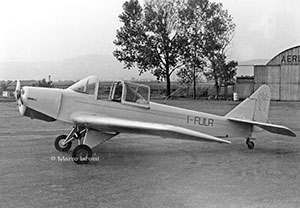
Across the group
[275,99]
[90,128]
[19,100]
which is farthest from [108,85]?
[275,99]

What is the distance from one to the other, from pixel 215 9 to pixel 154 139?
29.4 feet

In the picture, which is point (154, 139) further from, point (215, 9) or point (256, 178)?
point (215, 9)

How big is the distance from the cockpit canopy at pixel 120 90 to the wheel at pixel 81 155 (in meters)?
1.28

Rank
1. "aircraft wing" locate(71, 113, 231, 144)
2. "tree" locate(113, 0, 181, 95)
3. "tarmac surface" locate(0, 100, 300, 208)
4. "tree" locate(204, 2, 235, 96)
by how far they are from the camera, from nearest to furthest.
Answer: "tarmac surface" locate(0, 100, 300, 208), "aircraft wing" locate(71, 113, 231, 144), "tree" locate(113, 0, 181, 95), "tree" locate(204, 2, 235, 96)

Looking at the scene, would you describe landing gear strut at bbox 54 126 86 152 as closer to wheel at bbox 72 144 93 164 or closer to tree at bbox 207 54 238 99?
wheel at bbox 72 144 93 164

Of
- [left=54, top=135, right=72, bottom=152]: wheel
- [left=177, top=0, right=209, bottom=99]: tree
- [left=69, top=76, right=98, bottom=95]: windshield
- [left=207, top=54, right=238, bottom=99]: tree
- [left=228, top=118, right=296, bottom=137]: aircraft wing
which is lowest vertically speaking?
[left=54, top=135, right=72, bottom=152]: wheel

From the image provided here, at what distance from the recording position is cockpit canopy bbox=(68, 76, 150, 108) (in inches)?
309

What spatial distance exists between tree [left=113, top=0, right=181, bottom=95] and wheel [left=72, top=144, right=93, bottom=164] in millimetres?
3281

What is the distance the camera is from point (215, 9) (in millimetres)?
16922

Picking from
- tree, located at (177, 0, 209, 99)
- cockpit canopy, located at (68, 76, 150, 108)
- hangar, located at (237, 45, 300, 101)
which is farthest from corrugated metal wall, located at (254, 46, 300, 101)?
cockpit canopy, located at (68, 76, 150, 108)

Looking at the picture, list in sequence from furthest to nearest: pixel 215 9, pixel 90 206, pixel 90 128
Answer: pixel 215 9 → pixel 90 128 → pixel 90 206

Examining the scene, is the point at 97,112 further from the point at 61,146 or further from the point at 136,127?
the point at 136,127

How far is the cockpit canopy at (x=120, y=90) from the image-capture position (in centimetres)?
785

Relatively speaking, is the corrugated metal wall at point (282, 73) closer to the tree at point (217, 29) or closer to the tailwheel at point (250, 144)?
the tree at point (217, 29)
